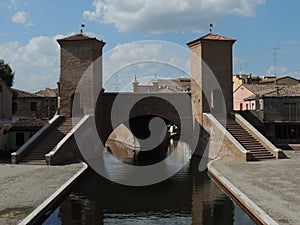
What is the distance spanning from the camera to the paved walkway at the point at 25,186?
11967mm

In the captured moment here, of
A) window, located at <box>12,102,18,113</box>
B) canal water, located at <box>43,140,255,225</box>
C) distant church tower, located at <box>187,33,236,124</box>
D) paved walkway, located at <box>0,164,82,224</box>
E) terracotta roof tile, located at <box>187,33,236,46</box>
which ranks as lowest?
canal water, located at <box>43,140,255,225</box>

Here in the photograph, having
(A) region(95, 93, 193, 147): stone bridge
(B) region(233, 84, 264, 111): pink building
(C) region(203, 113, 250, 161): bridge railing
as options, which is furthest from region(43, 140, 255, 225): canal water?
(B) region(233, 84, 264, 111): pink building

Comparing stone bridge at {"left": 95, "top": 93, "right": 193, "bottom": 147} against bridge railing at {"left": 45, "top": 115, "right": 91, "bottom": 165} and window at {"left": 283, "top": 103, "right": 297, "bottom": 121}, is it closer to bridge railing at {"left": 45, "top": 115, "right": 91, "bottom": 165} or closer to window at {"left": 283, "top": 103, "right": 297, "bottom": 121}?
bridge railing at {"left": 45, "top": 115, "right": 91, "bottom": 165}

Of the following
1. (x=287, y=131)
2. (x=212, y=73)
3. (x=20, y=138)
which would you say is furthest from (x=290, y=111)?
(x=20, y=138)

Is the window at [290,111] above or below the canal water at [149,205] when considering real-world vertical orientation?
above

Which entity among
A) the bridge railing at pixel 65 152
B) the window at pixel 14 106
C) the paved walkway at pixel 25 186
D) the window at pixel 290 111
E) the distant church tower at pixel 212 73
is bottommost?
the paved walkway at pixel 25 186

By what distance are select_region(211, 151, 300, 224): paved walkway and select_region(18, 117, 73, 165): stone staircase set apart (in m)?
9.63

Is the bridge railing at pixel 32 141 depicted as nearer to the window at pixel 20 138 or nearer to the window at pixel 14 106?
the window at pixel 20 138

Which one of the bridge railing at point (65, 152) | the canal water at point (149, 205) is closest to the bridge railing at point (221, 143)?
the canal water at point (149, 205)

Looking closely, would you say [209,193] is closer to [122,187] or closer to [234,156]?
[122,187]

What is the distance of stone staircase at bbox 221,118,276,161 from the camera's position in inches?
889

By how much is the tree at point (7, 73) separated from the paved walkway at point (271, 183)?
2470 centimetres

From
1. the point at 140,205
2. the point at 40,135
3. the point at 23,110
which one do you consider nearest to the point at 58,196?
the point at 140,205

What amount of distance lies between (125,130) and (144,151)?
652 cm
